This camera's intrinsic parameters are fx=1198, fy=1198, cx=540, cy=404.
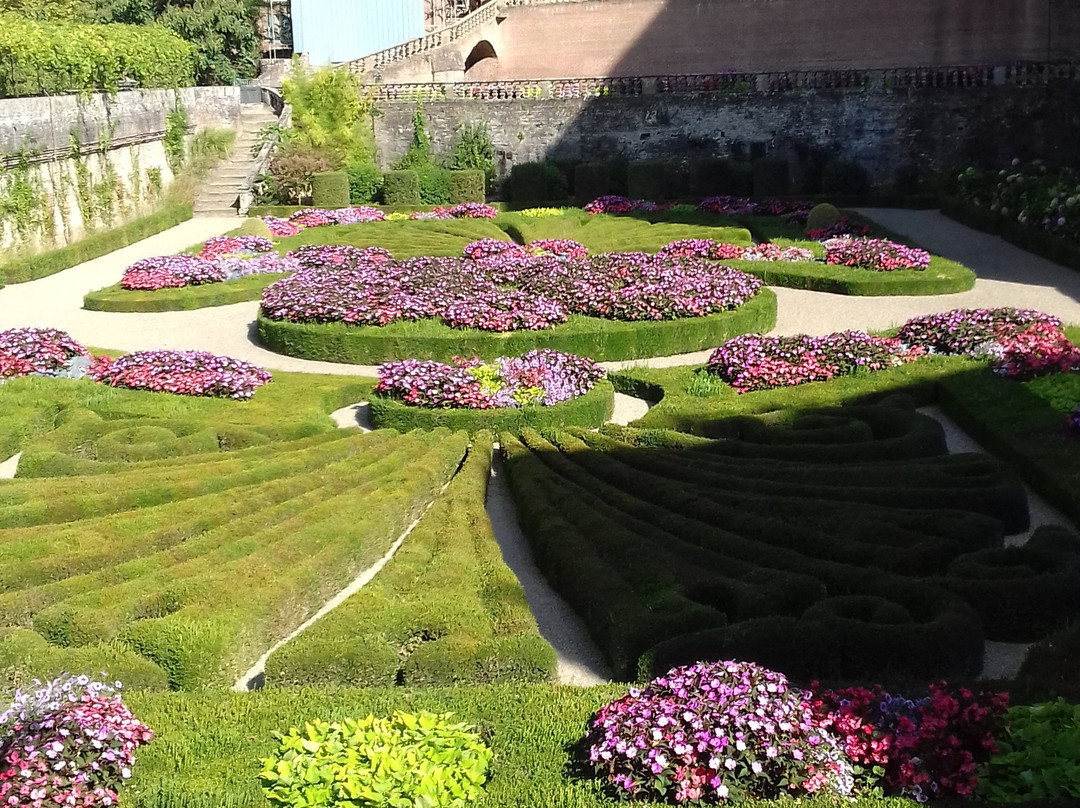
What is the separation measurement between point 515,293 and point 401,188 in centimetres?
1498

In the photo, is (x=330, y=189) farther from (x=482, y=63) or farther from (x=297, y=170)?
(x=482, y=63)

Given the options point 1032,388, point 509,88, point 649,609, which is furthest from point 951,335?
point 509,88

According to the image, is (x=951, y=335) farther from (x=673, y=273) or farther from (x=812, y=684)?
(x=812, y=684)

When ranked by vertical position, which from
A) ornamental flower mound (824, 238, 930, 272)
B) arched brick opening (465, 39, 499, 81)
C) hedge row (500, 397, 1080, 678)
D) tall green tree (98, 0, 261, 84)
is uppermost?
tall green tree (98, 0, 261, 84)

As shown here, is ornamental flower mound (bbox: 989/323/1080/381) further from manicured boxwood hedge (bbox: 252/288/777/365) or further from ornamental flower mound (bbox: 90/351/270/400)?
ornamental flower mound (bbox: 90/351/270/400)

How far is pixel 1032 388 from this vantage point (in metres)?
12.6

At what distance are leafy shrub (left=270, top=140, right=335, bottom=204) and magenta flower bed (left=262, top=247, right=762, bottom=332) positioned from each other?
40.0 feet

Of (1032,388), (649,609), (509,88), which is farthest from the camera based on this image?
(509,88)

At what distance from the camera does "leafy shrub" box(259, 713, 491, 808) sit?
519 cm

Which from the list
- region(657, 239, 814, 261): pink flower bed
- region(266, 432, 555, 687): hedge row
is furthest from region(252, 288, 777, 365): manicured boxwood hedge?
region(266, 432, 555, 687): hedge row

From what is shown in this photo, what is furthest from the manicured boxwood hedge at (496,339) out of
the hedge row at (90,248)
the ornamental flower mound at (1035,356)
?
the hedge row at (90,248)

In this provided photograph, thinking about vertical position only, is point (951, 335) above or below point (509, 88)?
below

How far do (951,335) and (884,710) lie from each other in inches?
367

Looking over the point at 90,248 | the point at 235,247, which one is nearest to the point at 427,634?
the point at 235,247
